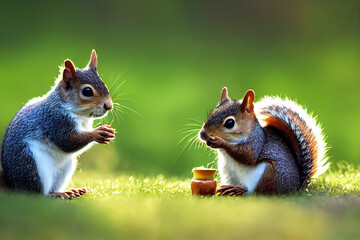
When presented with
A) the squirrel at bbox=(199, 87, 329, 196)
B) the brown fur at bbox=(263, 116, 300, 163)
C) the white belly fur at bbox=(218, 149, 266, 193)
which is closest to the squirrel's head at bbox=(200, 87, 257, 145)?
the squirrel at bbox=(199, 87, 329, 196)

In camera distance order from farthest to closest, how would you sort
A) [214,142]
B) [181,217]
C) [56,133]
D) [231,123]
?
[231,123]
[214,142]
[56,133]
[181,217]

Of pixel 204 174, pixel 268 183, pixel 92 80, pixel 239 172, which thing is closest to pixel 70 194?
pixel 92 80

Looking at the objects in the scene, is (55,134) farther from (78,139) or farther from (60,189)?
(60,189)

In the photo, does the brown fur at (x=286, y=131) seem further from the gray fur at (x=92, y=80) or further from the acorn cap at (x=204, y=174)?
the gray fur at (x=92, y=80)

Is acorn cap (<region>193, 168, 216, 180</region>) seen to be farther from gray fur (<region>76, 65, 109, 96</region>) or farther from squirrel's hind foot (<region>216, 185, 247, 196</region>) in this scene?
gray fur (<region>76, 65, 109, 96</region>)

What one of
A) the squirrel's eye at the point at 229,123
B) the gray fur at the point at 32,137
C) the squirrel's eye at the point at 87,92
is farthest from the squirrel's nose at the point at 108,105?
the squirrel's eye at the point at 229,123

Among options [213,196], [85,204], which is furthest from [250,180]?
[85,204]

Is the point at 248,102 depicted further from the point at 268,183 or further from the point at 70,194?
the point at 70,194
